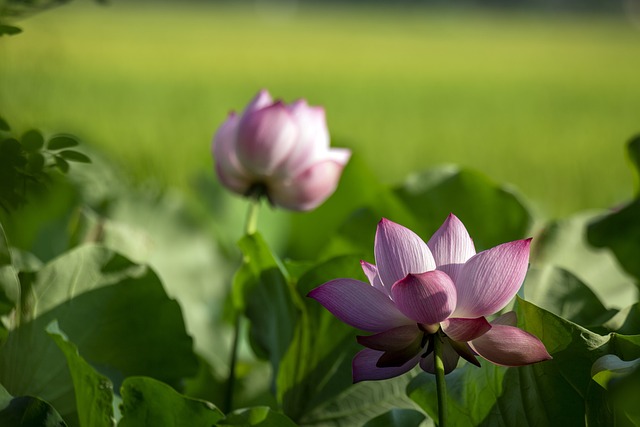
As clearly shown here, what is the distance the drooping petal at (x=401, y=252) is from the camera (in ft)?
1.22

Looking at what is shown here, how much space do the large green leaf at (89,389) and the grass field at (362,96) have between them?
0.57ft

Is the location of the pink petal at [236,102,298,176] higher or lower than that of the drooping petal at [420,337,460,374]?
higher

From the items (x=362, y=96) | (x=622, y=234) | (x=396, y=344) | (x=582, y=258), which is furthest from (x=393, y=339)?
(x=362, y=96)

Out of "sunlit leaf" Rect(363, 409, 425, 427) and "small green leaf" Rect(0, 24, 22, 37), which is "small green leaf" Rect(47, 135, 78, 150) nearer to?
"small green leaf" Rect(0, 24, 22, 37)

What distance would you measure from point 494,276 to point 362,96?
4.92 m

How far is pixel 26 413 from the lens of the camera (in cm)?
42

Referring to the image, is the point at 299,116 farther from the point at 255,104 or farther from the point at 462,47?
the point at 462,47

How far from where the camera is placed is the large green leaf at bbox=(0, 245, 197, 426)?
0.52 metres

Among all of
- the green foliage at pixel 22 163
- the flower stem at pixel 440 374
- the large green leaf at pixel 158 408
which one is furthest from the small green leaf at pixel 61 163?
the flower stem at pixel 440 374

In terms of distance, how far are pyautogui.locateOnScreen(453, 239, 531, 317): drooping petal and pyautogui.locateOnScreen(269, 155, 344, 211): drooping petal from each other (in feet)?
0.93

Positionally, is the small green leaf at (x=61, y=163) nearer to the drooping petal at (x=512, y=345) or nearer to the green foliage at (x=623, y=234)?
the drooping petal at (x=512, y=345)

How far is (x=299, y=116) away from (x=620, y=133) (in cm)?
308

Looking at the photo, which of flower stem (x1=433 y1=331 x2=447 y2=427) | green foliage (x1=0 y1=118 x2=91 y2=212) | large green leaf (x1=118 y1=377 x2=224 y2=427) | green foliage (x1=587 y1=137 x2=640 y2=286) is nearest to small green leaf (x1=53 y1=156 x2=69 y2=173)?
green foliage (x1=0 y1=118 x2=91 y2=212)

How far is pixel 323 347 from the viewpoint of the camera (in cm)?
55
